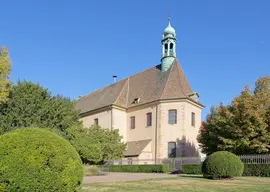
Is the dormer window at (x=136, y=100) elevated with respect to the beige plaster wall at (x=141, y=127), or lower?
elevated

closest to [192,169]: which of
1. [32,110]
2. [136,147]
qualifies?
[136,147]

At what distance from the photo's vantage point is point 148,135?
38.3 metres

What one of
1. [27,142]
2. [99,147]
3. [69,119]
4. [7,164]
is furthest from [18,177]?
[69,119]

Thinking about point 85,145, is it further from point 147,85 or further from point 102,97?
point 102,97

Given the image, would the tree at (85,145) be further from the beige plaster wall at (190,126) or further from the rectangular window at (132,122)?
the beige plaster wall at (190,126)

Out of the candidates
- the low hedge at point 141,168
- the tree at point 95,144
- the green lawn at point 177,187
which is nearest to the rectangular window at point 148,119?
the tree at point 95,144

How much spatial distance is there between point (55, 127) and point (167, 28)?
2264cm

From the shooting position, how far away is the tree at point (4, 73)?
2405cm

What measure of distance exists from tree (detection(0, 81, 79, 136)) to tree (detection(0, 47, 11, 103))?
3198 mm

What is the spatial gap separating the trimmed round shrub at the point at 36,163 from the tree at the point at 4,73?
58.6ft

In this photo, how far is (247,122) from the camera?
77.3 feet

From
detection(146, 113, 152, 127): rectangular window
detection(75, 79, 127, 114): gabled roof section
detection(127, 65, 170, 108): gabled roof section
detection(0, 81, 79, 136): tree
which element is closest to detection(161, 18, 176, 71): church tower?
detection(127, 65, 170, 108): gabled roof section

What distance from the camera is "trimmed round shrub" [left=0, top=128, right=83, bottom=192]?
706 centimetres

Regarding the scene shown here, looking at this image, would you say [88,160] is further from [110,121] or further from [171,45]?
[171,45]
